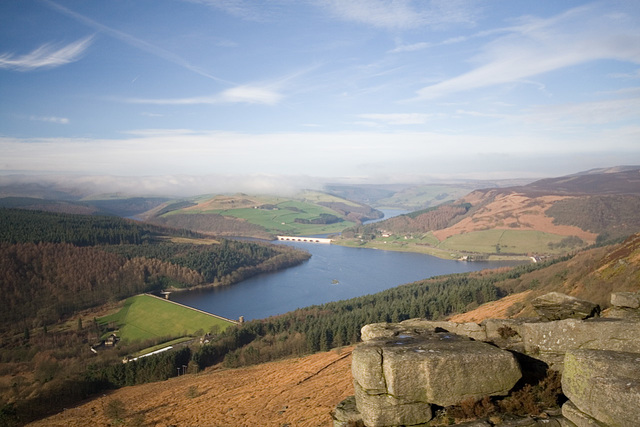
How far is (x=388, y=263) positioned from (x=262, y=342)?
7654cm

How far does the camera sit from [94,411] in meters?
22.7

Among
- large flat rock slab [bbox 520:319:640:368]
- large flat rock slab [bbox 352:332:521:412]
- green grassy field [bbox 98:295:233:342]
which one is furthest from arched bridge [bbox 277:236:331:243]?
large flat rock slab [bbox 352:332:521:412]

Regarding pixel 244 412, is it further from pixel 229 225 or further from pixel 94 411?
pixel 229 225

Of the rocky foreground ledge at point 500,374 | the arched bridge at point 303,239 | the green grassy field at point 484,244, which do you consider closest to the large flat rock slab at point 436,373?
the rocky foreground ledge at point 500,374

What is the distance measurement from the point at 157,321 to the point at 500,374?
67.9 m

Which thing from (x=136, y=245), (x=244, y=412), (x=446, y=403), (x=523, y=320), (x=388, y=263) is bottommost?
(x=388, y=263)

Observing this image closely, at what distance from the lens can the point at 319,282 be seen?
3688 inches

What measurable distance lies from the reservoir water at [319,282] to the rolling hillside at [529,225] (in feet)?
50.9

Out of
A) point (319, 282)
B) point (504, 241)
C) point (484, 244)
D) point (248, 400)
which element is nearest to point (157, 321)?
point (319, 282)

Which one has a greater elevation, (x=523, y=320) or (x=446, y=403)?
(x=523, y=320)

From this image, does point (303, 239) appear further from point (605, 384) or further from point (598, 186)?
point (605, 384)

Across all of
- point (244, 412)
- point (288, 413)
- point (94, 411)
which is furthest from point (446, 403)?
point (94, 411)

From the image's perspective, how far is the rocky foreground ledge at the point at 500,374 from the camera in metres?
6.22

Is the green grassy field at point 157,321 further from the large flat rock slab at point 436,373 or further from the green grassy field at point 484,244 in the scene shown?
the green grassy field at point 484,244
